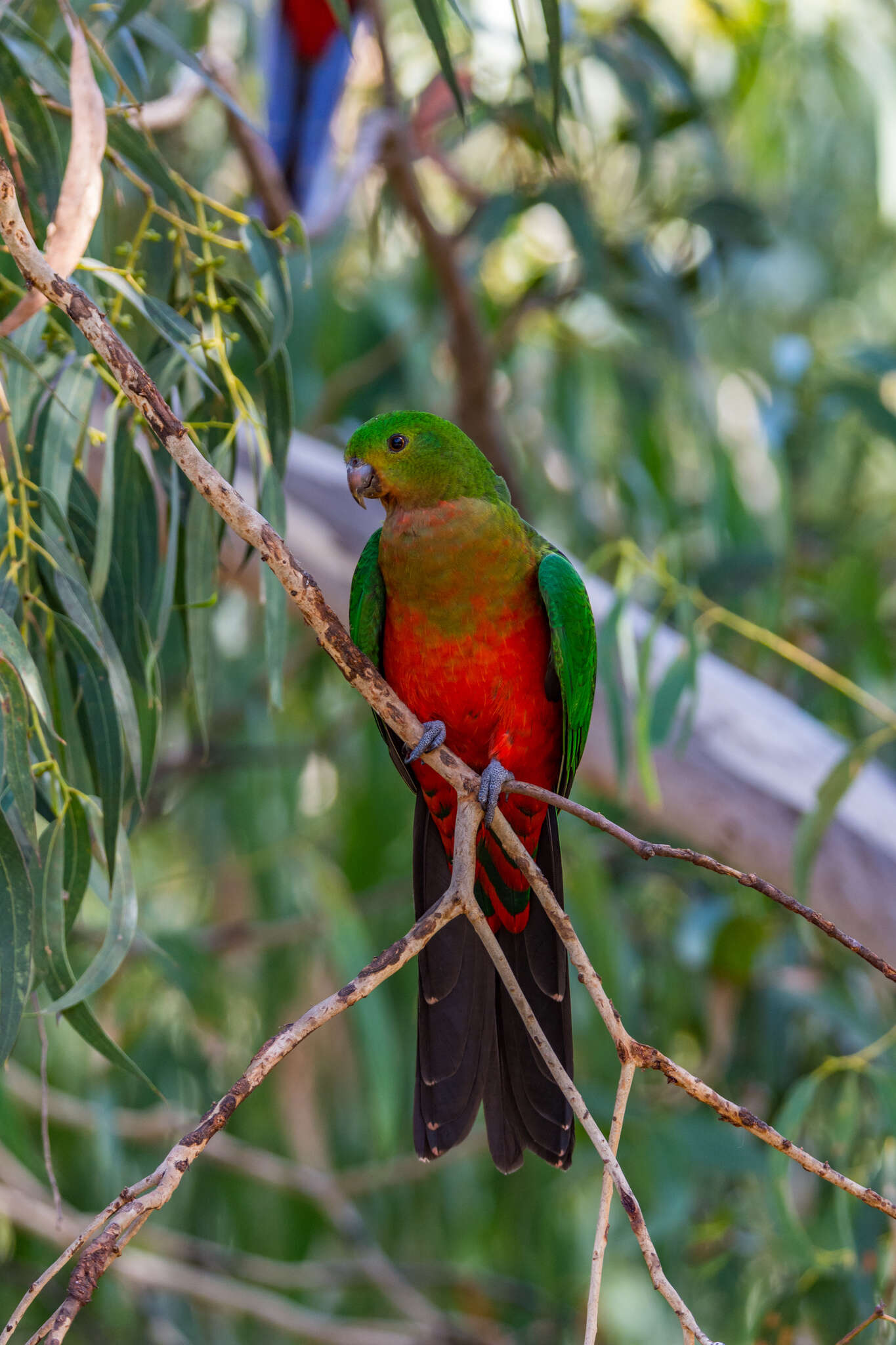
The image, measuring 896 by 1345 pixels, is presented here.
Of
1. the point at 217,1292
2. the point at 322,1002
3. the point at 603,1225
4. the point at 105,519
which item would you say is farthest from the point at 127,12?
the point at 217,1292

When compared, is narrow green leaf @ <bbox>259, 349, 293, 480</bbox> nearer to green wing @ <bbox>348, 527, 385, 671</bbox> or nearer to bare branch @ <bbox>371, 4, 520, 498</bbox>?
green wing @ <bbox>348, 527, 385, 671</bbox>

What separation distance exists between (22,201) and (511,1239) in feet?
10.6

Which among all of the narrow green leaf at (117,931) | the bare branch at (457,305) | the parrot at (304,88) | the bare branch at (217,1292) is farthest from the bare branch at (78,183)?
the bare branch at (217,1292)

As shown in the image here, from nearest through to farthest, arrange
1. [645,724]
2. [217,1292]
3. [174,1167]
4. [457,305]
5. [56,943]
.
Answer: [174,1167], [56,943], [645,724], [457,305], [217,1292]

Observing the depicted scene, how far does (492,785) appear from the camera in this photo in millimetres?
1609

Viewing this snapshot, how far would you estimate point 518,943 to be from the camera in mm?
1800

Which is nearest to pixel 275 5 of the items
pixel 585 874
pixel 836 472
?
pixel 836 472

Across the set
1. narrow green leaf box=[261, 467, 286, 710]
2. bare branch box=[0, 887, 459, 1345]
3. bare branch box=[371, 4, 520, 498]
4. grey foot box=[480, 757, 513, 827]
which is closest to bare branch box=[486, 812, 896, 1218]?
bare branch box=[0, 887, 459, 1345]

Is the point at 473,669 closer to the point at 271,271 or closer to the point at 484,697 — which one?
the point at 484,697

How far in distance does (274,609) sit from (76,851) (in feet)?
1.26

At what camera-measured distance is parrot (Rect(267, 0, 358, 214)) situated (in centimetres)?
341

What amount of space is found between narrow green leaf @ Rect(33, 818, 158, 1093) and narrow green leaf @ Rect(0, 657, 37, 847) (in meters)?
0.09

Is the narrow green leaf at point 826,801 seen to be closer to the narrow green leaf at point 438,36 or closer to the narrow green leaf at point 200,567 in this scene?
the narrow green leaf at point 200,567

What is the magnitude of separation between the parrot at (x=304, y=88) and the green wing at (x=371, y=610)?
74.4 inches
